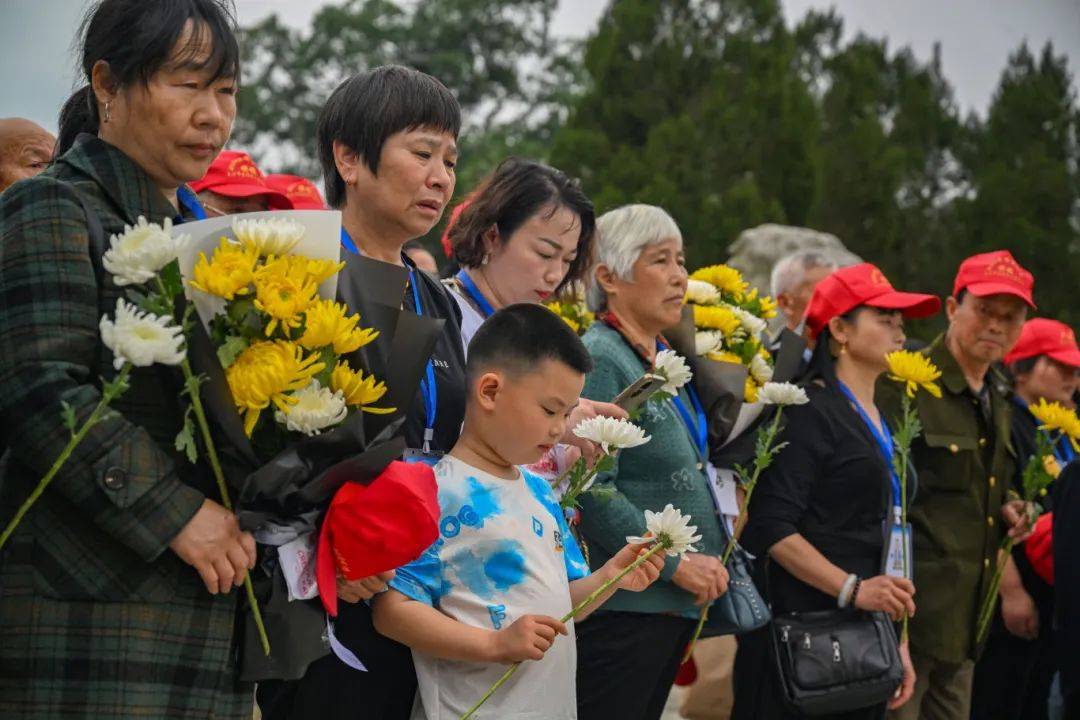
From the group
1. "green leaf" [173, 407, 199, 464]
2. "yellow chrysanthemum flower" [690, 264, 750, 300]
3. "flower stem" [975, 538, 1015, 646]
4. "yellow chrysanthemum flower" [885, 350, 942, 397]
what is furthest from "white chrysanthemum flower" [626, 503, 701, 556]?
"flower stem" [975, 538, 1015, 646]

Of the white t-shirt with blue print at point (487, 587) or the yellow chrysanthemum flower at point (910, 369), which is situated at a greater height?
the yellow chrysanthemum flower at point (910, 369)

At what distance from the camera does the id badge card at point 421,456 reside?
3014mm

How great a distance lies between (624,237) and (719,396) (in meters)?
0.65

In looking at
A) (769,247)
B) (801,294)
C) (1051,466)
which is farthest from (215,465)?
(769,247)

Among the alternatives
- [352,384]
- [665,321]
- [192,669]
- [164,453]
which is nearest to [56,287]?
[164,453]


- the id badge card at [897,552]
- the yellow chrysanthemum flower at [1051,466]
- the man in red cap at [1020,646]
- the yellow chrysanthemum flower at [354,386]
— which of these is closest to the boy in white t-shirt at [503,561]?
the yellow chrysanthemum flower at [354,386]

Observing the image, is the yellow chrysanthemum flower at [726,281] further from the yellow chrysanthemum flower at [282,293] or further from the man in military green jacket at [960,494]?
Answer: the yellow chrysanthemum flower at [282,293]

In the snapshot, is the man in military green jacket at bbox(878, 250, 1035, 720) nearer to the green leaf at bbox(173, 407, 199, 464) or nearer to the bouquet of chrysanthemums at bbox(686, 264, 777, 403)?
the bouquet of chrysanthemums at bbox(686, 264, 777, 403)

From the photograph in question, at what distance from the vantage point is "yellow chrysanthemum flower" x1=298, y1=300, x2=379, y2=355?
2424mm

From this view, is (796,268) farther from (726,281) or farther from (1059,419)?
(726,281)

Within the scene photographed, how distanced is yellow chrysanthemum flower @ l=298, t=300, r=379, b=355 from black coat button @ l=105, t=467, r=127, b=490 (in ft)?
1.34

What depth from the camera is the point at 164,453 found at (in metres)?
2.38

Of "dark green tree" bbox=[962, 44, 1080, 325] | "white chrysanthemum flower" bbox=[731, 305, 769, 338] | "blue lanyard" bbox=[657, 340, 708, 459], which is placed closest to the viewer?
"blue lanyard" bbox=[657, 340, 708, 459]

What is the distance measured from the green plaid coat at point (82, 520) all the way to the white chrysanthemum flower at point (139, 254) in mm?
105
